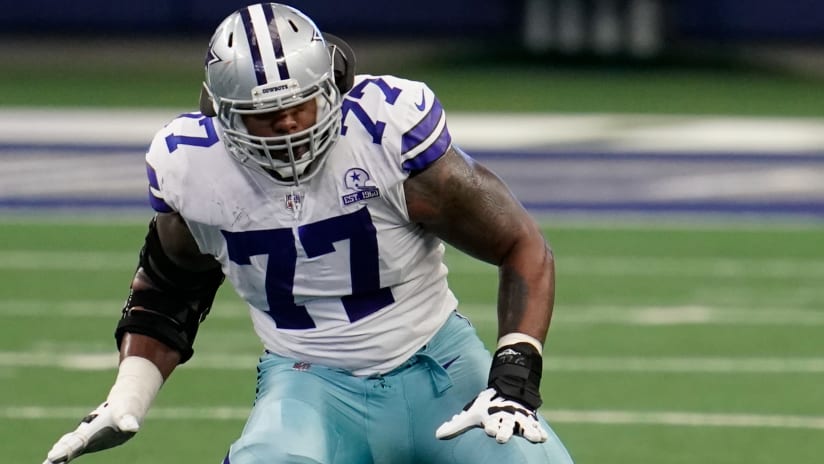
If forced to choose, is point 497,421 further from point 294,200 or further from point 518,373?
point 294,200

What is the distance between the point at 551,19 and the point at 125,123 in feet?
16.6

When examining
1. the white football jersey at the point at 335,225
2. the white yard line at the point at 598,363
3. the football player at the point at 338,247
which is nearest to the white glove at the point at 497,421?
the football player at the point at 338,247

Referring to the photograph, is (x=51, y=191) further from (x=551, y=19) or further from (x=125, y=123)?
(x=551, y=19)

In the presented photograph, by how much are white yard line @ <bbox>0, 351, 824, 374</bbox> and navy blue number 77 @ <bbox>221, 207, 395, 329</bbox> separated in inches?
97.1

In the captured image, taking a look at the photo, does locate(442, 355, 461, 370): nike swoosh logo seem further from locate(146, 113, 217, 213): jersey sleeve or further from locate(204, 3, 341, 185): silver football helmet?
locate(146, 113, 217, 213): jersey sleeve

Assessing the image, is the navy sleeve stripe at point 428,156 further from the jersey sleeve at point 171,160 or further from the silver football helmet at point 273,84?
the jersey sleeve at point 171,160

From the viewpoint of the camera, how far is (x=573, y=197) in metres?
9.17

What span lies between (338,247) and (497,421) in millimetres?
520

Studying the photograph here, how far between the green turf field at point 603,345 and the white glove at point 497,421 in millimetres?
1735

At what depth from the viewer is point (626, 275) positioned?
7.24 metres

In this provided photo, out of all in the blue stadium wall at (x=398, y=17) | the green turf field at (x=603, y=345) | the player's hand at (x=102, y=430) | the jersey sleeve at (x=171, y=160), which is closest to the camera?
the player's hand at (x=102, y=430)

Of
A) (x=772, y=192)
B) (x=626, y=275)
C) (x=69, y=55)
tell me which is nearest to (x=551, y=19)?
(x=69, y=55)

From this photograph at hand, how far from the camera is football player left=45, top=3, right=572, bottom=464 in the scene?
3.12m

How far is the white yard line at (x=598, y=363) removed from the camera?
573 cm
